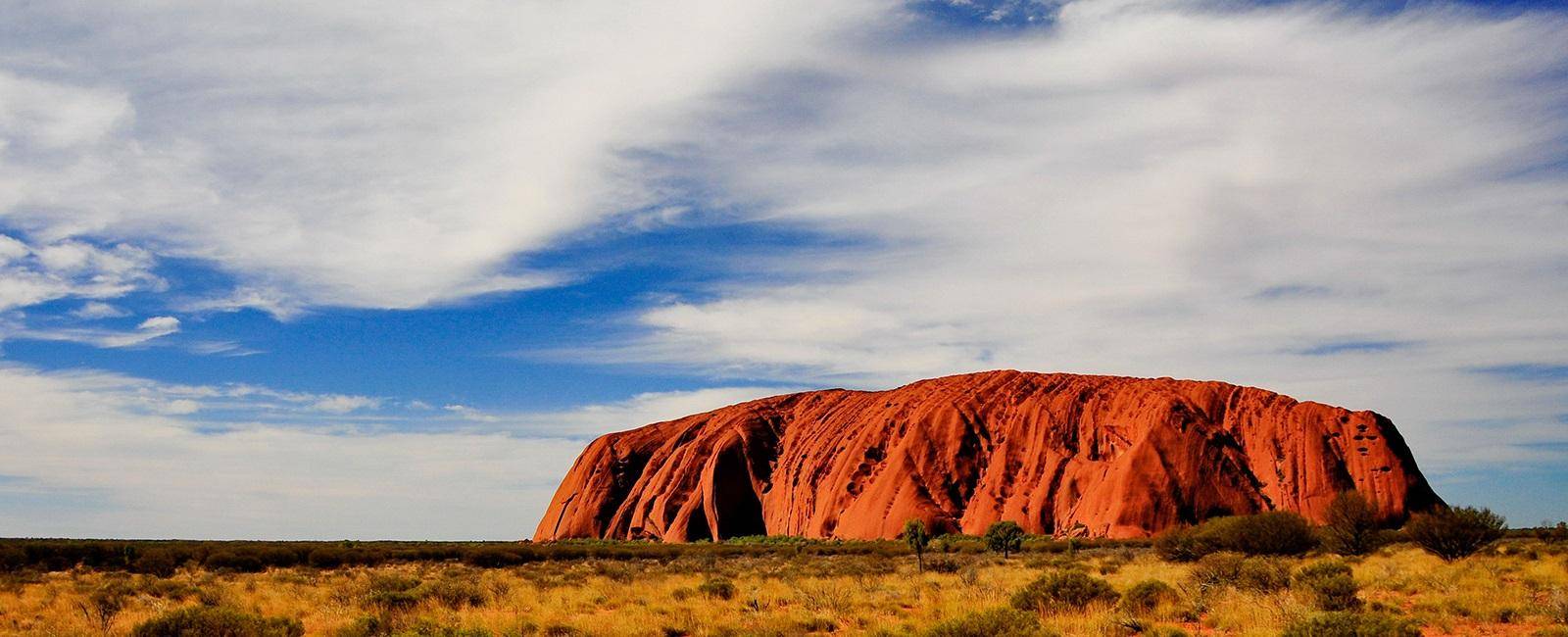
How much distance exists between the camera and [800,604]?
66.1 feet

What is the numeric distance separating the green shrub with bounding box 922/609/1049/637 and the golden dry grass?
2046 mm

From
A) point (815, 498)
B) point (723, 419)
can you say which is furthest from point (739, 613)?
point (723, 419)

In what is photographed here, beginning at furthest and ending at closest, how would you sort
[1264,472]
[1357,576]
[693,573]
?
[1264,472] → [693,573] → [1357,576]

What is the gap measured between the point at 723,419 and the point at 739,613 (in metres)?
83.5

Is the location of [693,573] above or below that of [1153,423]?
below

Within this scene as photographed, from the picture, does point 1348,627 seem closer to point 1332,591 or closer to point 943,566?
point 1332,591

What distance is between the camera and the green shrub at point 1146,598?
678 inches

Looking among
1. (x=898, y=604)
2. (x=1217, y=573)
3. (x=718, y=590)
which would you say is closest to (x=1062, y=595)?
(x=898, y=604)

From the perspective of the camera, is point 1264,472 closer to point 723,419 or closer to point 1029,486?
point 1029,486

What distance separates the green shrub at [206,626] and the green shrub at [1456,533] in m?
33.2

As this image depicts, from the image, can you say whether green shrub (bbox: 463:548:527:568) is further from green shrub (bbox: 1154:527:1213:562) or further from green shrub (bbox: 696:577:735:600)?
green shrub (bbox: 1154:527:1213:562)

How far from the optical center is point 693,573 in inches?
1398

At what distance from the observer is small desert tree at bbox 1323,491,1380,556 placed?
118 feet

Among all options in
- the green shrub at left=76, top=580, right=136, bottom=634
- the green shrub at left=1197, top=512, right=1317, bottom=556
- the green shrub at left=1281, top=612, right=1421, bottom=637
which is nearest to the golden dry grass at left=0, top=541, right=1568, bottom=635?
the green shrub at left=76, top=580, right=136, bottom=634
